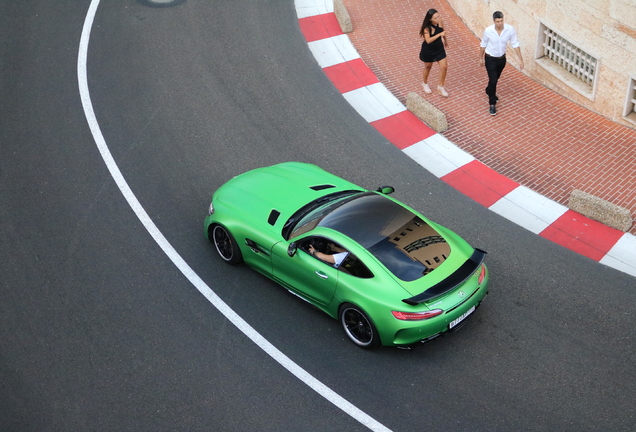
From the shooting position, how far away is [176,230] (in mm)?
10688

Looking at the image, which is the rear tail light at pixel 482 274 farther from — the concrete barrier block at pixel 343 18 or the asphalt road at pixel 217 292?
the concrete barrier block at pixel 343 18

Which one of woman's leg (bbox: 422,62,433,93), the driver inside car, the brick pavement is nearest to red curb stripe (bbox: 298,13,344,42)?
the brick pavement

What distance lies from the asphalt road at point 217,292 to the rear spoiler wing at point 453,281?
0.88 m

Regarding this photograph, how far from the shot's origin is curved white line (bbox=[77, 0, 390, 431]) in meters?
8.08

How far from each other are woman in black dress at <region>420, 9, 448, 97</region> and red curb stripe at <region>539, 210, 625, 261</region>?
396 cm

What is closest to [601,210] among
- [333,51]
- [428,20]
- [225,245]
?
[428,20]

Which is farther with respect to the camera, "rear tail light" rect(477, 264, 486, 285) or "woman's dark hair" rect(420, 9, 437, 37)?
"woman's dark hair" rect(420, 9, 437, 37)

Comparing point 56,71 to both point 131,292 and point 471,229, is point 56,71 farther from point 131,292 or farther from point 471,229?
point 471,229

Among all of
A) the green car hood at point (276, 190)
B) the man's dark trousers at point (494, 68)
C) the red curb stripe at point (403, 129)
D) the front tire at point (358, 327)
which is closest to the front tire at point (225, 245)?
the green car hood at point (276, 190)

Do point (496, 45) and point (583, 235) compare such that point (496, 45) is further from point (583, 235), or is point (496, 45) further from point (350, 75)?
point (583, 235)

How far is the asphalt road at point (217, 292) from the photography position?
8094 mm

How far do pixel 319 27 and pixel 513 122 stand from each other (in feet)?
16.9

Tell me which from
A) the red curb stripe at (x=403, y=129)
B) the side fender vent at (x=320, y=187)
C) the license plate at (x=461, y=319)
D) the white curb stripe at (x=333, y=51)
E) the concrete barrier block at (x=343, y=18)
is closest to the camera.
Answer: the license plate at (x=461, y=319)

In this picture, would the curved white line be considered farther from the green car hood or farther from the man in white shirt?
the man in white shirt
